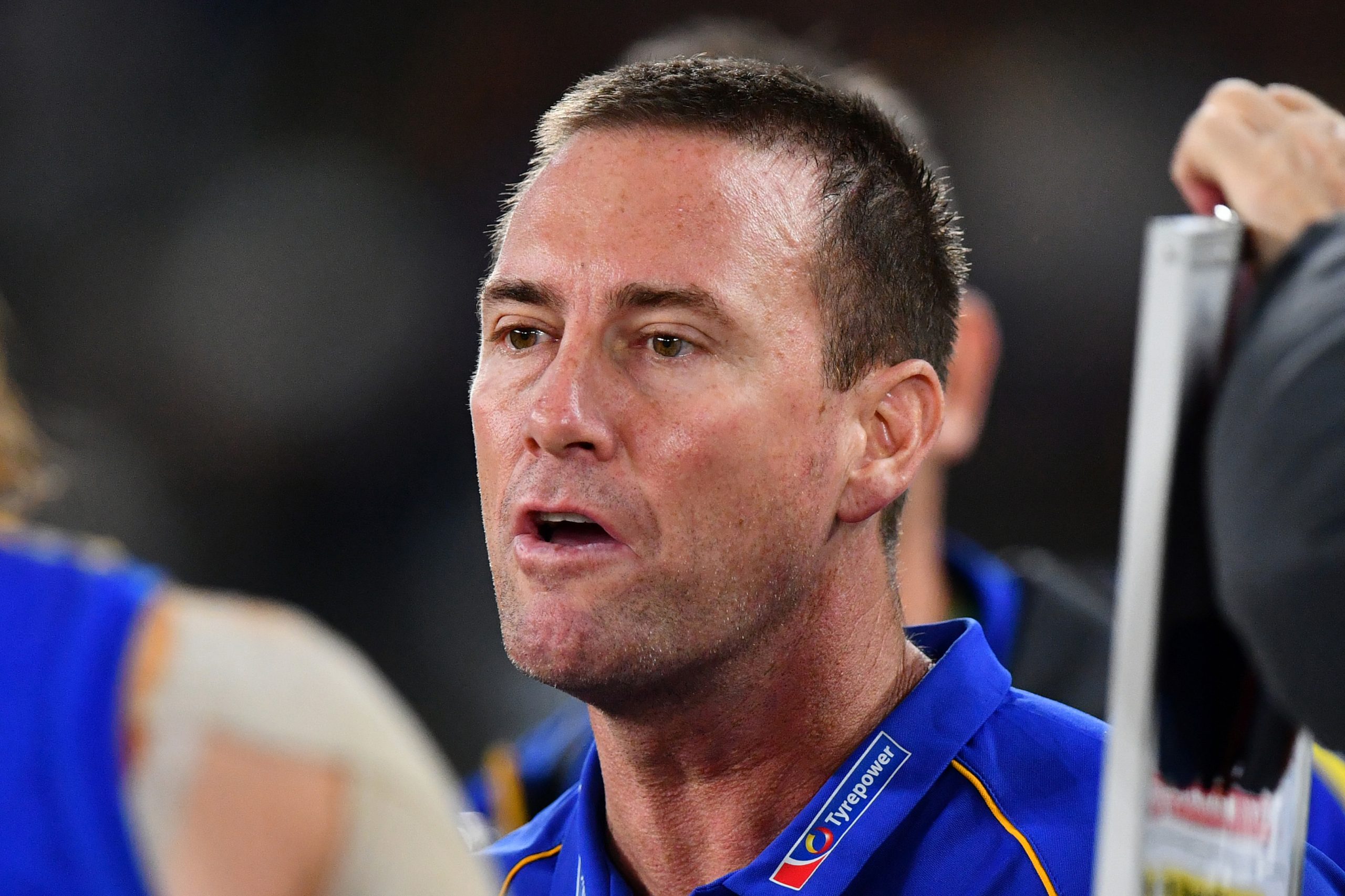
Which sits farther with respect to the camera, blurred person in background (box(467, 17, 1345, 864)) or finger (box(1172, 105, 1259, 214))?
blurred person in background (box(467, 17, 1345, 864))

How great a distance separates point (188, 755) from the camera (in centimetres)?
82

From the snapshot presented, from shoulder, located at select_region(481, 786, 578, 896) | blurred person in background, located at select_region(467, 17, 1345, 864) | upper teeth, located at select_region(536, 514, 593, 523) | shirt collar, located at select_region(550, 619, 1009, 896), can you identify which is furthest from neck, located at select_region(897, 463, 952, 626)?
upper teeth, located at select_region(536, 514, 593, 523)

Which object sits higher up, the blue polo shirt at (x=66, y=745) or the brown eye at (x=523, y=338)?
the blue polo shirt at (x=66, y=745)

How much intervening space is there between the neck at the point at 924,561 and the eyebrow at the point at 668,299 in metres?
1.77

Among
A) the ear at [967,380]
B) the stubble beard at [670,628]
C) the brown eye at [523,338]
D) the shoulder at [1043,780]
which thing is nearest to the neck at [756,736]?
the stubble beard at [670,628]

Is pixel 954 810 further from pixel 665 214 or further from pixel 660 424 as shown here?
pixel 665 214

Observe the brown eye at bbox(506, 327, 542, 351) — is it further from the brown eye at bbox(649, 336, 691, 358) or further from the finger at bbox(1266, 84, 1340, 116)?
the finger at bbox(1266, 84, 1340, 116)

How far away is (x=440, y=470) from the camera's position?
19.0ft

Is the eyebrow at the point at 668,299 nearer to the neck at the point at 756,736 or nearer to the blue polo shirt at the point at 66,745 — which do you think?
the neck at the point at 756,736

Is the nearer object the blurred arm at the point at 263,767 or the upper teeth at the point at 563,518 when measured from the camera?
the blurred arm at the point at 263,767

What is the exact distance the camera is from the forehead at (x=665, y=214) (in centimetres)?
176

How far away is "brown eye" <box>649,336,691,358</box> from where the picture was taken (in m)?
1.76

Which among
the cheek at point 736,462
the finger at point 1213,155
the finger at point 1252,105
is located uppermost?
the finger at point 1252,105

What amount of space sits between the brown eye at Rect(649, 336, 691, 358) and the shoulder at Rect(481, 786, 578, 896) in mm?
654
